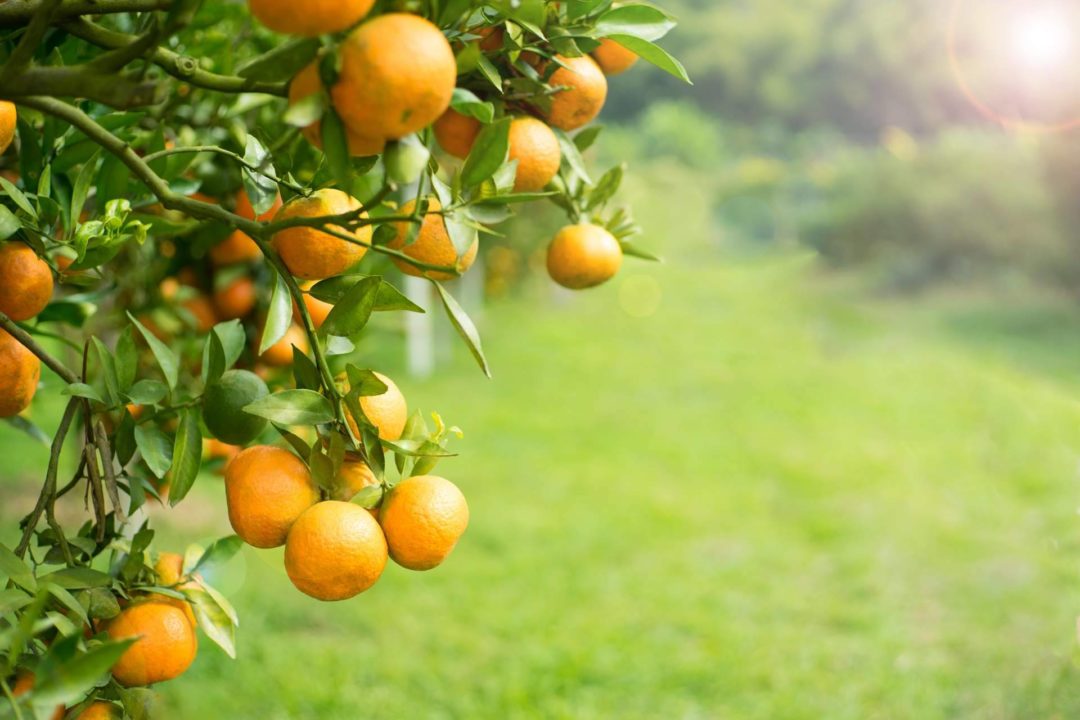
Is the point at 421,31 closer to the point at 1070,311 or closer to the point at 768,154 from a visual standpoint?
the point at 1070,311

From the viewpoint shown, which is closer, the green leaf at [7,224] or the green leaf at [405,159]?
the green leaf at [405,159]

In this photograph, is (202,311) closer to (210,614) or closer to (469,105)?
(210,614)

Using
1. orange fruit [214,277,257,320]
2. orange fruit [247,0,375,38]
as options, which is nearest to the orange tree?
orange fruit [247,0,375,38]

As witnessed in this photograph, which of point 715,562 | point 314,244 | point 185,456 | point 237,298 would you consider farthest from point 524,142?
point 715,562

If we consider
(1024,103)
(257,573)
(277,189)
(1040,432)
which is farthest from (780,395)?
(277,189)

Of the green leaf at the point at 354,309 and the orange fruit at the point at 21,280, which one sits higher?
the green leaf at the point at 354,309

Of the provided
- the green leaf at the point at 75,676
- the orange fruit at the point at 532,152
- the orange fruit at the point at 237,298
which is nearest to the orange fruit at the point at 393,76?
the orange fruit at the point at 532,152

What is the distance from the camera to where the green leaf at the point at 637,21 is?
485 millimetres

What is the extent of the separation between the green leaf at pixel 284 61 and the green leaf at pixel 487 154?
76mm

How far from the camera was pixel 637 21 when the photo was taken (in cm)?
49

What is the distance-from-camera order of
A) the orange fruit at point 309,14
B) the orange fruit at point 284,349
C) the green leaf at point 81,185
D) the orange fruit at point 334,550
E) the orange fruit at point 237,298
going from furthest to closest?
the orange fruit at point 237,298 < the orange fruit at point 284,349 < the green leaf at point 81,185 < the orange fruit at point 334,550 < the orange fruit at point 309,14

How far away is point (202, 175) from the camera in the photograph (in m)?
0.81

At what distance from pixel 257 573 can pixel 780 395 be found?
256 centimetres

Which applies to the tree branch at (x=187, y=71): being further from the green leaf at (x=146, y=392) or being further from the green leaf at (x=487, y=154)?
the green leaf at (x=146, y=392)
